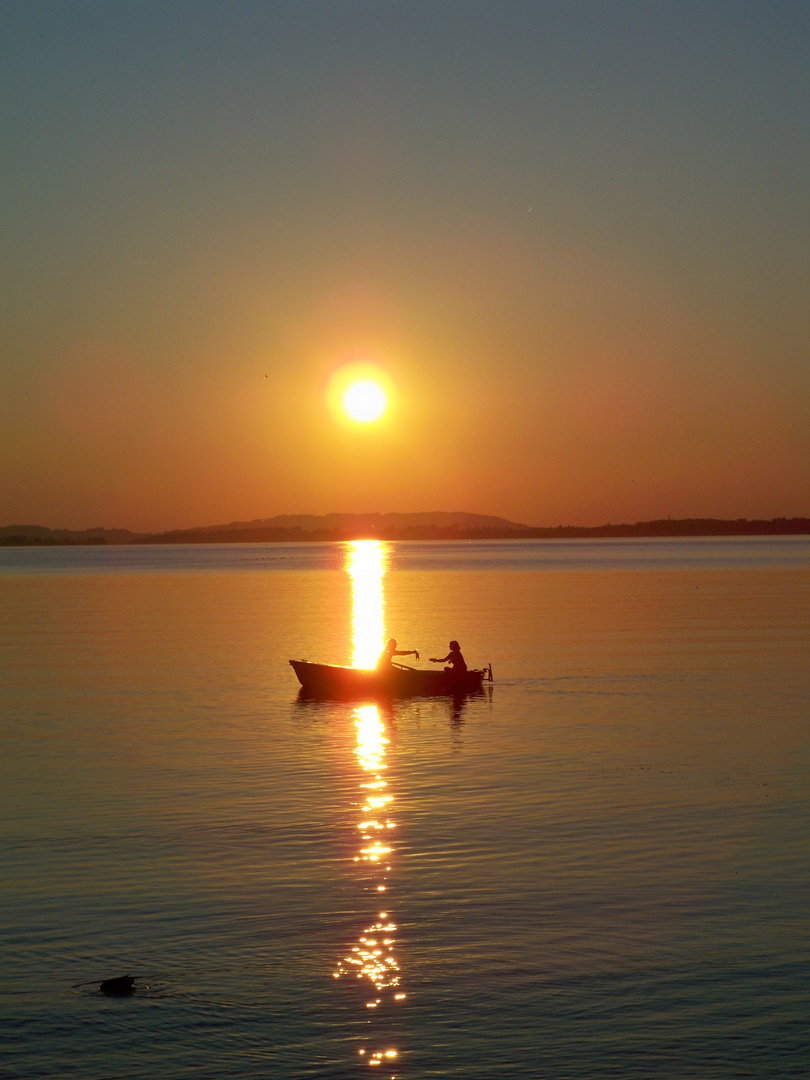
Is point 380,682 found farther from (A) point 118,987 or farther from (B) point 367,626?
(B) point 367,626

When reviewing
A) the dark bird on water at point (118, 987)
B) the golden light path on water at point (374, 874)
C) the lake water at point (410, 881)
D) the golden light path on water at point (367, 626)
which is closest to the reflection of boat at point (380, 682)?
the lake water at point (410, 881)

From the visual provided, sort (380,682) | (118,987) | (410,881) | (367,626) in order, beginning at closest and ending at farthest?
(118,987) → (410,881) → (380,682) → (367,626)

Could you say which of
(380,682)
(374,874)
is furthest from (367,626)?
(374,874)

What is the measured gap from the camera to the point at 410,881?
674 inches

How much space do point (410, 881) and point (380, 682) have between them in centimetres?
2146

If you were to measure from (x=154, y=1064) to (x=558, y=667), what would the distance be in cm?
3551

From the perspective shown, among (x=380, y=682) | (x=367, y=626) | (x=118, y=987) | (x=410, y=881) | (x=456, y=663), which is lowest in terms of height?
(x=118, y=987)

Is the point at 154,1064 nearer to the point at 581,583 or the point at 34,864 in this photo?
the point at 34,864

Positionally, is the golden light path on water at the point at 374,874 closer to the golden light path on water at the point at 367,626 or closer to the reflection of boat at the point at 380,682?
the reflection of boat at the point at 380,682

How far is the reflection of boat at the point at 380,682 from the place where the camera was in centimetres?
3850

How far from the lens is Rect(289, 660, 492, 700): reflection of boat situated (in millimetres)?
38500

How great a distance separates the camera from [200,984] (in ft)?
43.5

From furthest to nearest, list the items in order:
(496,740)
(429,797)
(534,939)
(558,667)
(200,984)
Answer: (558,667) < (496,740) < (429,797) < (534,939) < (200,984)

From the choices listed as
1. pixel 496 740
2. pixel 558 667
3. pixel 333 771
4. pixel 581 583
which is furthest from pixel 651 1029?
pixel 581 583
